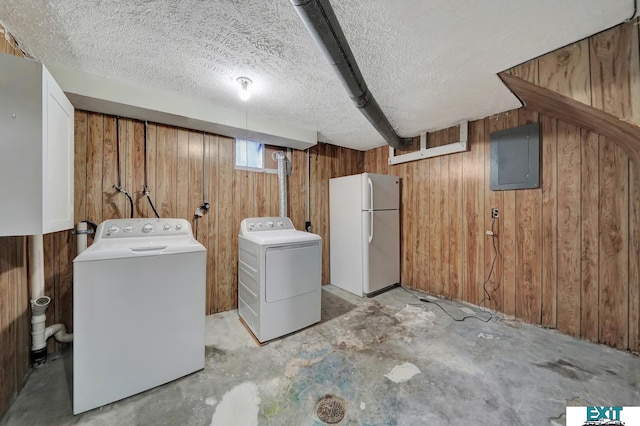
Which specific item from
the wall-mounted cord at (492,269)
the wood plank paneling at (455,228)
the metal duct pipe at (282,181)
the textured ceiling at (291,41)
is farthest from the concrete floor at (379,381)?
the textured ceiling at (291,41)

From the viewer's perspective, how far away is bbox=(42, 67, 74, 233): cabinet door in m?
1.20

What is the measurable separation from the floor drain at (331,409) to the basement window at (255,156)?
2.46 meters

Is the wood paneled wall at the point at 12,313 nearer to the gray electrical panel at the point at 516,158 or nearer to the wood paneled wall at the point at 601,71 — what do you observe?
the wood paneled wall at the point at 601,71

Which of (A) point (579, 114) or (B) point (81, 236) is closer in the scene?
(A) point (579, 114)

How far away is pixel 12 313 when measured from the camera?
146 centimetres

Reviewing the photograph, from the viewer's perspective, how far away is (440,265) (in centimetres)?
307

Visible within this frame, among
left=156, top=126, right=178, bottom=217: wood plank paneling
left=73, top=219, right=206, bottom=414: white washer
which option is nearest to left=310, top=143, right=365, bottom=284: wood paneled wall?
left=156, top=126, right=178, bottom=217: wood plank paneling

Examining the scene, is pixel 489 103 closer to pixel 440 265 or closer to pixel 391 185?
pixel 391 185

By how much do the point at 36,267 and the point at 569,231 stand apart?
14.8 ft

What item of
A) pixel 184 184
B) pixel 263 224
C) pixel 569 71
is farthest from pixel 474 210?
pixel 184 184

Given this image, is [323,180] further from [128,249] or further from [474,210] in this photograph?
[128,249]

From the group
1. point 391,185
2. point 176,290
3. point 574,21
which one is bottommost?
point 176,290

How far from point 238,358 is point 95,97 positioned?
2.37 metres

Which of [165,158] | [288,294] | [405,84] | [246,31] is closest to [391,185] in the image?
[405,84]
